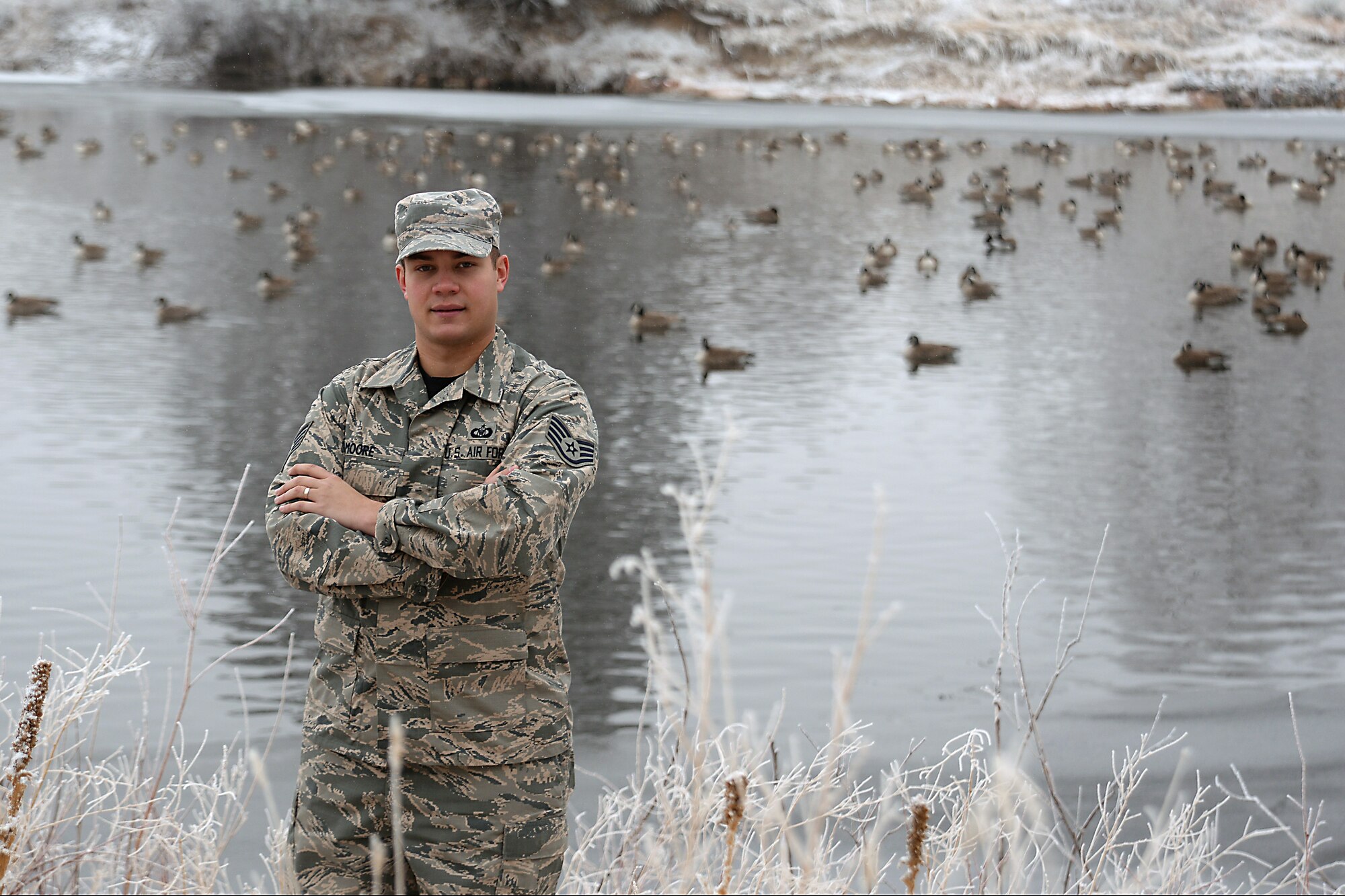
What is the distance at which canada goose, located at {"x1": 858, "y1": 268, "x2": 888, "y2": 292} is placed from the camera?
19812 mm

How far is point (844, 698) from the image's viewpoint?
2229 mm

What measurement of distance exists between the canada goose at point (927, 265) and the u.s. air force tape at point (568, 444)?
60.9ft

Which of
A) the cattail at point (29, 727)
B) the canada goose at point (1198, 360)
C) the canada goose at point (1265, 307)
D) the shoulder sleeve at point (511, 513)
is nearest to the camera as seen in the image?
the cattail at point (29, 727)

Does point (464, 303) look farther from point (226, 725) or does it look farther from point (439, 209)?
point (226, 725)

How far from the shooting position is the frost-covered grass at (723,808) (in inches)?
92.4

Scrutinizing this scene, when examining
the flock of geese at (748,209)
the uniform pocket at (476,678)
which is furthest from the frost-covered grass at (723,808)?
the flock of geese at (748,209)

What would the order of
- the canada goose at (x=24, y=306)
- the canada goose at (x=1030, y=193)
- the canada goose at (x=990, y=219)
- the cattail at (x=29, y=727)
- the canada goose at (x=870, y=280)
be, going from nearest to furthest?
the cattail at (x=29, y=727) → the canada goose at (x=24, y=306) → the canada goose at (x=870, y=280) → the canada goose at (x=990, y=219) → the canada goose at (x=1030, y=193)

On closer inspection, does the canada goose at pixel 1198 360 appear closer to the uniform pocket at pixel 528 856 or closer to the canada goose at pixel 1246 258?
the canada goose at pixel 1246 258

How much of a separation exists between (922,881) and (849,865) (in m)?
0.55

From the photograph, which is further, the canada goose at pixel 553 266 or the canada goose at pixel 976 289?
the canada goose at pixel 553 266

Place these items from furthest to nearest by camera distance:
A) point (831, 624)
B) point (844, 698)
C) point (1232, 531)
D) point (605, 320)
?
point (605, 320) < point (1232, 531) < point (831, 624) < point (844, 698)

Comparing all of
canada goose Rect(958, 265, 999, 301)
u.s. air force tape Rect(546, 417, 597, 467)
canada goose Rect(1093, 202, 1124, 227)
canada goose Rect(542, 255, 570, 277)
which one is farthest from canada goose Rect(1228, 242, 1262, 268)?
u.s. air force tape Rect(546, 417, 597, 467)

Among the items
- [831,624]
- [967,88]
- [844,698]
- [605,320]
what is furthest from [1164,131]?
[844,698]

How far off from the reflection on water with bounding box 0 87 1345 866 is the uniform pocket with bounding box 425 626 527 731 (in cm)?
397
